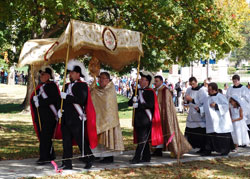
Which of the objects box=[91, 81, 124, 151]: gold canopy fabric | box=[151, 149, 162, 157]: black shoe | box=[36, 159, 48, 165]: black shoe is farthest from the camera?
box=[151, 149, 162, 157]: black shoe

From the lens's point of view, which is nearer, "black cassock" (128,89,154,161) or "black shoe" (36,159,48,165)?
"black shoe" (36,159,48,165)

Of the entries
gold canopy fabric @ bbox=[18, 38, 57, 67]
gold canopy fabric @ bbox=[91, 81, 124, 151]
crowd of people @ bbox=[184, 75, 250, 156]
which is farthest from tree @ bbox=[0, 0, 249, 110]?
gold canopy fabric @ bbox=[91, 81, 124, 151]

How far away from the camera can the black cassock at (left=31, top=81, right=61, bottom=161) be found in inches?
356

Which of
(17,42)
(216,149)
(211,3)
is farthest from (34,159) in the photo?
(17,42)

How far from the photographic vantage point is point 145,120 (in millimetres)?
9469

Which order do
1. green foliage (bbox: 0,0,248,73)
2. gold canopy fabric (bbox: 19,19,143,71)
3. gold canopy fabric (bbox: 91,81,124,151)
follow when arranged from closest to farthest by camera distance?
gold canopy fabric (bbox: 19,19,143,71), gold canopy fabric (bbox: 91,81,124,151), green foliage (bbox: 0,0,248,73)

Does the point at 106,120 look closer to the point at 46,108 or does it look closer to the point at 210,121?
the point at 46,108

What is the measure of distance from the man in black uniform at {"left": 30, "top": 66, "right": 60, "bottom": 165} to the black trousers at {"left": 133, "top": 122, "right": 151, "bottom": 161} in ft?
5.98

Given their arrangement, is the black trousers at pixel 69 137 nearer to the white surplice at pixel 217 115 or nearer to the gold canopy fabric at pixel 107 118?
the gold canopy fabric at pixel 107 118

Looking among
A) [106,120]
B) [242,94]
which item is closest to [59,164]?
[106,120]

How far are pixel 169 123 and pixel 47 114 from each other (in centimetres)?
279

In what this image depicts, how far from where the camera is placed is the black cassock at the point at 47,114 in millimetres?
9039

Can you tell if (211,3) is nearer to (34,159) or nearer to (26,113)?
(34,159)

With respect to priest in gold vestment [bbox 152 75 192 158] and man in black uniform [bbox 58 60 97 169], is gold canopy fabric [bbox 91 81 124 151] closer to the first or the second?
man in black uniform [bbox 58 60 97 169]
